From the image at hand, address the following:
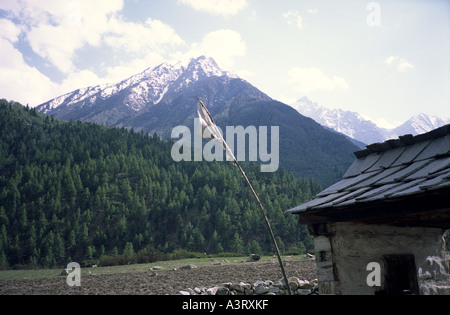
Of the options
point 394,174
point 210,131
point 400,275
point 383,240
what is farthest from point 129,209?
point 394,174

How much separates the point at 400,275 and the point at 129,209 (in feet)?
247

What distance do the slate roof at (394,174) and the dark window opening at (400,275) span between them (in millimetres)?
1569

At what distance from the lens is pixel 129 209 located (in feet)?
252

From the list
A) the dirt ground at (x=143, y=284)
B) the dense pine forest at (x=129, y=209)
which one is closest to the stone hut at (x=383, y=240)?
the dirt ground at (x=143, y=284)

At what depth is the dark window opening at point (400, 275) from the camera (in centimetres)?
660

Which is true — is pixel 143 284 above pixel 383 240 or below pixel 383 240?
below

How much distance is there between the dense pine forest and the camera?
6366 cm

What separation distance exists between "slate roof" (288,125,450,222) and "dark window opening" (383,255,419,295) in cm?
157

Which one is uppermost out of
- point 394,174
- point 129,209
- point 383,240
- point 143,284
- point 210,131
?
point 210,131

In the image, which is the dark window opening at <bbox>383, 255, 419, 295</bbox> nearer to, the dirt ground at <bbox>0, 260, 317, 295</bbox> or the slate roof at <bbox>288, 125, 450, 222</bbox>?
the slate roof at <bbox>288, 125, 450, 222</bbox>

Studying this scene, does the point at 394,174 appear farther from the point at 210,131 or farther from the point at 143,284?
the point at 143,284

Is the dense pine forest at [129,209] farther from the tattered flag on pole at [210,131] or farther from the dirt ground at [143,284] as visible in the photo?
the tattered flag on pole at [210,131]

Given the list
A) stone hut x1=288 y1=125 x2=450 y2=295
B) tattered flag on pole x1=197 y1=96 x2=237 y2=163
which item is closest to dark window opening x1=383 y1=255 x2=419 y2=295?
stone hut x1=288 y1=125 x2=450 y2=295
